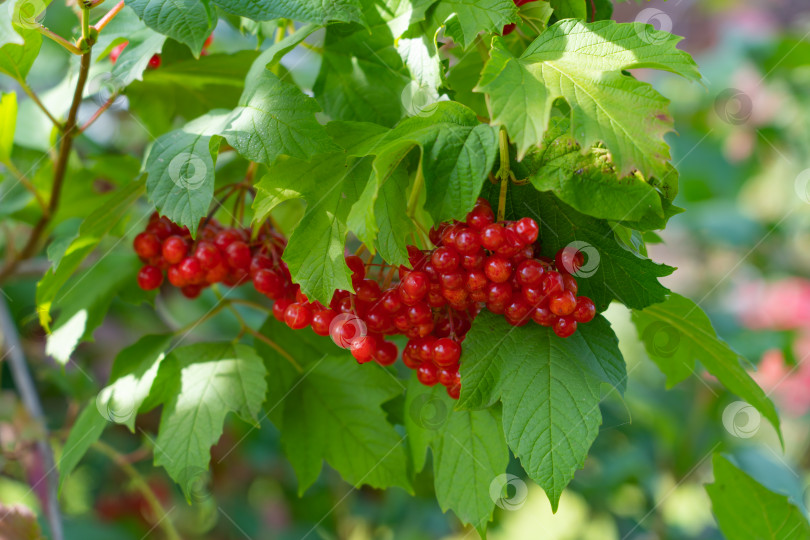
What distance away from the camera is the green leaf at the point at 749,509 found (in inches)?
38.5

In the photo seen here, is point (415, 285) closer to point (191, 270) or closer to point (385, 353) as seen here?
point (385, 353)

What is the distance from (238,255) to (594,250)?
501mm

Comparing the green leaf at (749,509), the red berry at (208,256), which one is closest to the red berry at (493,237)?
the red berry at (208,256)

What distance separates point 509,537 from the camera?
7.43 ft

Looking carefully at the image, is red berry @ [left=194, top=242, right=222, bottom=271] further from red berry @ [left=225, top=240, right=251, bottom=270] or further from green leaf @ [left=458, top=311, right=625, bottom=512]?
green leaf @ [left=458, top=311, right=625, bottom=512]

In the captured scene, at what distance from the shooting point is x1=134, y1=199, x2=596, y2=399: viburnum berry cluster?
2.43 ft

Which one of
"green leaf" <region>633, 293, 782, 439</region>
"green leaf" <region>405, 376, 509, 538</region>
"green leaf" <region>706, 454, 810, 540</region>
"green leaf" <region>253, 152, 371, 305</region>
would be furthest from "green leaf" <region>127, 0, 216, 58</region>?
"green leaf" <region>706, 454, 810, 540</region>

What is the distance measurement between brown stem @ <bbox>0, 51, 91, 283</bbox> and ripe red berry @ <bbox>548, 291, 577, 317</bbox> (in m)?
0.68

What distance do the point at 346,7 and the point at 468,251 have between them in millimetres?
298

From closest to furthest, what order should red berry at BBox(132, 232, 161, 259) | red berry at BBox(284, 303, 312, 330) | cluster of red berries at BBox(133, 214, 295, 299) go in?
red berry at BBox(284, 303, 312, 330) < cluster of red berries at BBox(133, 214, 295, 299) < red berry at BBox(132, 232, 161, 259)

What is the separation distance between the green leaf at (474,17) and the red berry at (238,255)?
427 millimetres

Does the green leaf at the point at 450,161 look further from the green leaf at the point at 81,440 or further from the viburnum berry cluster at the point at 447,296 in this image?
the green leaf at the point at 81,440

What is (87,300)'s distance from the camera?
3.55 feet

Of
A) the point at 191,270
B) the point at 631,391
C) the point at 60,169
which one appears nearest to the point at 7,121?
the point at 60,169
